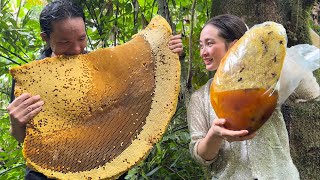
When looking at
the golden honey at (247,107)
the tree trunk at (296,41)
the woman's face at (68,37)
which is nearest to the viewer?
the golden honey at (247,107)

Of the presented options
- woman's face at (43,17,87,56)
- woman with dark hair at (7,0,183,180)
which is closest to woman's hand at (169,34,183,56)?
woman with dark hair at (7,0,183,180)

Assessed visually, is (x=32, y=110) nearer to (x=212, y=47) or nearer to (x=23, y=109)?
(x=23, y=109)

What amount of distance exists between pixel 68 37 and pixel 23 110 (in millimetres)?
274

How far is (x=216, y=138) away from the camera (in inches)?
45.7

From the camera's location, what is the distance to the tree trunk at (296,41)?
1.58 m

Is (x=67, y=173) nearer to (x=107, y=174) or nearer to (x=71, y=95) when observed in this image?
(x=107, y=174)

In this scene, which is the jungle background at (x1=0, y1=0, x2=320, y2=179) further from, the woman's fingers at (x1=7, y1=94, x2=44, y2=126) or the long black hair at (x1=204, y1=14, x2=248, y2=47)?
the woman's fingers at (x1=7, y1=94, x2=44, y2=126)

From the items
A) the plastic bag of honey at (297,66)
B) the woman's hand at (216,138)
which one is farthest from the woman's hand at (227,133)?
the plastic bag of honey at (297,66)

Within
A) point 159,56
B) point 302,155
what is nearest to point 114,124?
point 159,56

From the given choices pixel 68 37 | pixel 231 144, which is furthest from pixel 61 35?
pixel 231 144

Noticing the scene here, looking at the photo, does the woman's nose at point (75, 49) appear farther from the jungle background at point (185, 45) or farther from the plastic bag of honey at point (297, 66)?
the plastic bag of honey at point (297, 66)

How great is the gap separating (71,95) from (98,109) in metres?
0.09

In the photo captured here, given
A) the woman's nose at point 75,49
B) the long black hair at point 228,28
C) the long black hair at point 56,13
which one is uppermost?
the long black hair at point 56,13

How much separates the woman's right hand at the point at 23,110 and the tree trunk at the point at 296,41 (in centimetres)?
80
